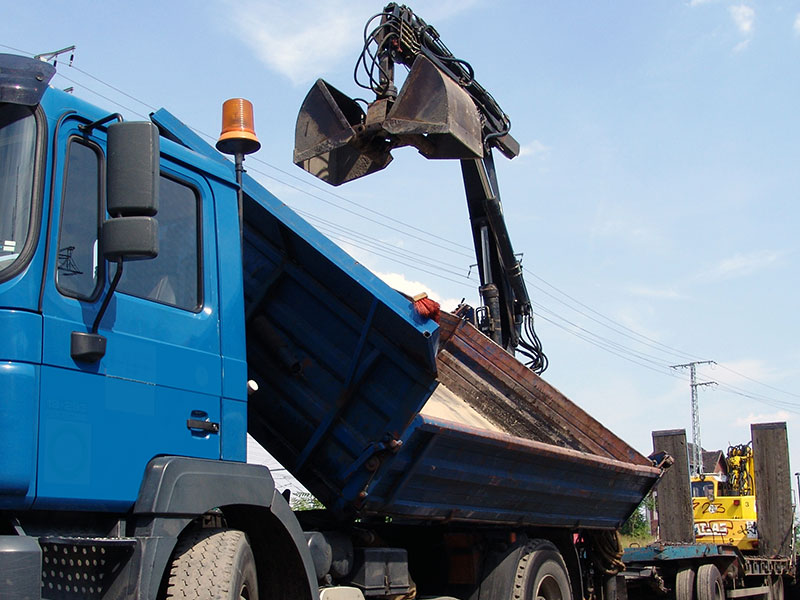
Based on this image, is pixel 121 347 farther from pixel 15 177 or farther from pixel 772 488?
pixel 772 488

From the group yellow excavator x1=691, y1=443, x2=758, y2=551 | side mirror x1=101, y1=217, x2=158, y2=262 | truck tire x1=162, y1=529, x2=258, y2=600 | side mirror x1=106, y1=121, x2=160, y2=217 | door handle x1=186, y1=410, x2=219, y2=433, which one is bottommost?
yellow excavator x1=691, y1=443, x2=758, y2=551

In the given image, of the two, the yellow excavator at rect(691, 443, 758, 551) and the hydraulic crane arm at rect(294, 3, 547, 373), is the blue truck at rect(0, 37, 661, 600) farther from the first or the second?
the yellow excavator at rect(691, 443, 758, 551)

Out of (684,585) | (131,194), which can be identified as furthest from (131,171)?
(684,585)

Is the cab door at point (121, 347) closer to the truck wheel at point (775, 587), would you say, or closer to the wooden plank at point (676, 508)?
the wooden plank at point (676, 508)

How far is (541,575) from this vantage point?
6277 millimetres

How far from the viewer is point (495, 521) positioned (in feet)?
18.9

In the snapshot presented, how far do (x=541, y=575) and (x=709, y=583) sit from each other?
5.31m

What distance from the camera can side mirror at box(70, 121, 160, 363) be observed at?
2988mm

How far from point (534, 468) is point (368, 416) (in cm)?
150

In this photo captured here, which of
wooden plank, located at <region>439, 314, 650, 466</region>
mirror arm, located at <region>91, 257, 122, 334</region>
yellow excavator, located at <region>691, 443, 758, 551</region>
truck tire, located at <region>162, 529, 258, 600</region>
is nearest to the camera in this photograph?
mirror arm, located at <region>91, 257, 122, 334</region>

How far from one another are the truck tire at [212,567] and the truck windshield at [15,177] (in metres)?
1.26

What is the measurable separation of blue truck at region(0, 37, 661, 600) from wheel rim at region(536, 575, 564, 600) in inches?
7.9

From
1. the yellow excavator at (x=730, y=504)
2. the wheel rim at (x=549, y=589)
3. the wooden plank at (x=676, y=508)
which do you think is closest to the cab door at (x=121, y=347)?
the wheel rim at (x=549, y=589)

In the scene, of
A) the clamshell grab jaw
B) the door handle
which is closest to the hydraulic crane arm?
the clamshell grab jaw
